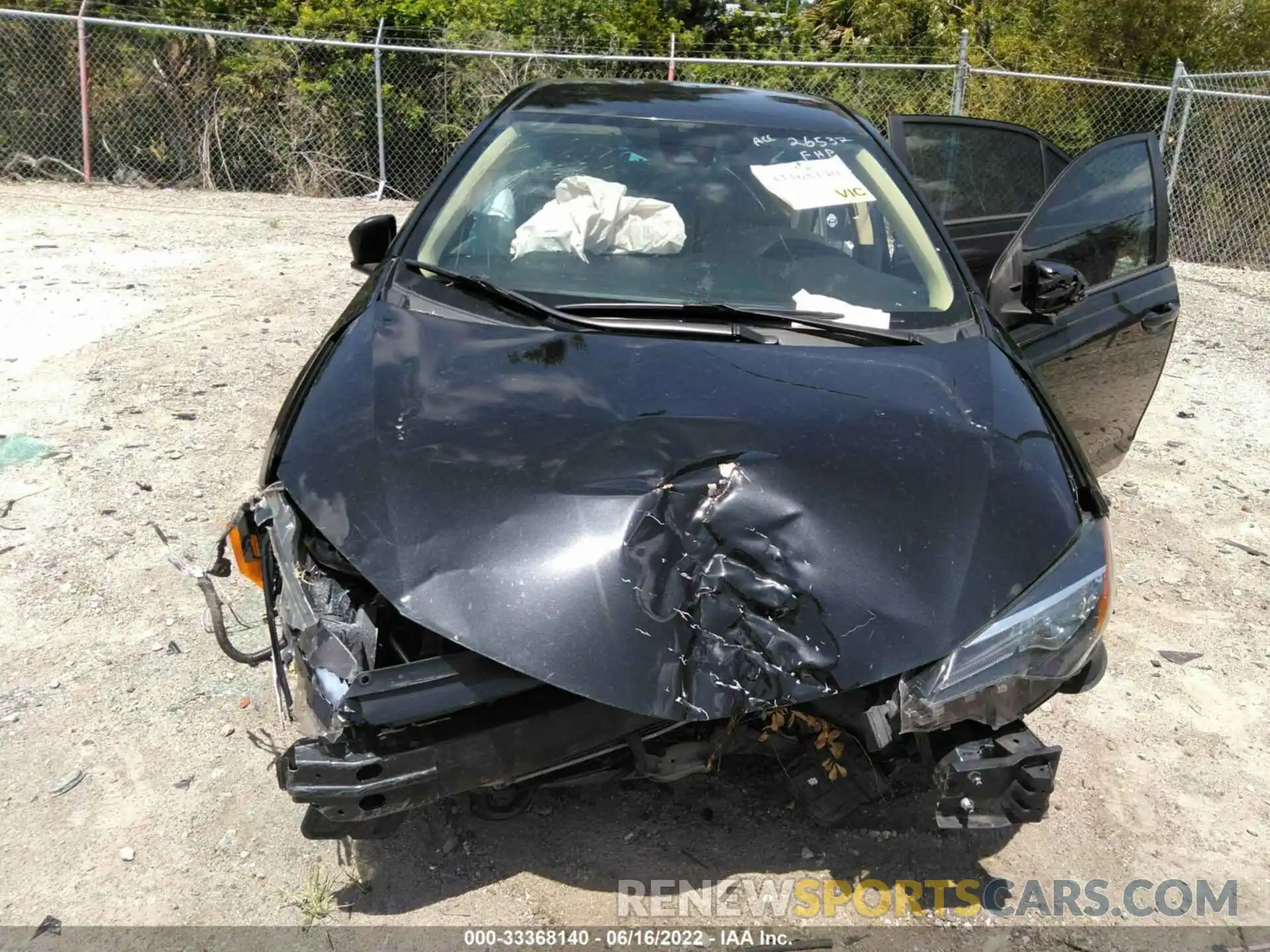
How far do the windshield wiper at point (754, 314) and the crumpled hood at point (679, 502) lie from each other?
164 mm

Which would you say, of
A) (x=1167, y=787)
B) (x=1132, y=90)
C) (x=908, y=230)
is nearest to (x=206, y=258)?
(x=908, y=230)

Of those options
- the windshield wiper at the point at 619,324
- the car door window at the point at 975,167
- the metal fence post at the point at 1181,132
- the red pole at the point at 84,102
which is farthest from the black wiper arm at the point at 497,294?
the red pole at the point at 84,102

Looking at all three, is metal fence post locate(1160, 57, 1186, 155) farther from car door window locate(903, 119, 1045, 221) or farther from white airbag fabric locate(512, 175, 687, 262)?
white airbag fabric locate(512, 175, 687, 262)

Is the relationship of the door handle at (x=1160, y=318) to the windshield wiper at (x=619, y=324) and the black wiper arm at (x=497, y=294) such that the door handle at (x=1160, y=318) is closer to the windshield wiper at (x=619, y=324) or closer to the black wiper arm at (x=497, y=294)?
the windshield wiper at (x=619, y=324)

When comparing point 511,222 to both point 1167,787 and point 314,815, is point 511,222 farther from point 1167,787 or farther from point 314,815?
point 1167,787

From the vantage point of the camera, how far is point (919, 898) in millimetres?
2586

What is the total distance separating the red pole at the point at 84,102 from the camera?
1145 cm

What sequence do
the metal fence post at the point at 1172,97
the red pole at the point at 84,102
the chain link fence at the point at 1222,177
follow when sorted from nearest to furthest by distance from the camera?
the metal fence post at the point at 1172,97
the chain link fence at the point at 1222,177
the red pole at the point at 84,102

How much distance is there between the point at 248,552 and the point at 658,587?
3.29ft

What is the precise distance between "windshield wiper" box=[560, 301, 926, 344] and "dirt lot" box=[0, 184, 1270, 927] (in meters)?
1.27

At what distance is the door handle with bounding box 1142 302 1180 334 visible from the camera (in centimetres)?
416

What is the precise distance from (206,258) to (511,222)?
599 centimetres

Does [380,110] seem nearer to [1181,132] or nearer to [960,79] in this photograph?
[960,79]

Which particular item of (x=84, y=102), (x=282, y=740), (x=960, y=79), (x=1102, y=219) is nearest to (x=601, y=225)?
(x=282, y=740)
